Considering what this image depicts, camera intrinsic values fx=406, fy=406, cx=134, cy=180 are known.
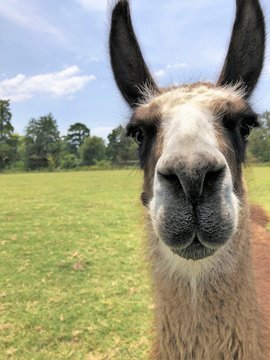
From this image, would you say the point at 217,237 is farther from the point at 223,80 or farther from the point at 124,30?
the point at 124,30

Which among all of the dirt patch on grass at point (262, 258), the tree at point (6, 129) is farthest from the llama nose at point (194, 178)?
the tree at point (6, 129)

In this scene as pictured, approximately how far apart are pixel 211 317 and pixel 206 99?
1565 mm

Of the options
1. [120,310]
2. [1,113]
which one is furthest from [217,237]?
[1,113]

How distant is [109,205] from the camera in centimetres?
1931

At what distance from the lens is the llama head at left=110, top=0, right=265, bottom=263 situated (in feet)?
7.57

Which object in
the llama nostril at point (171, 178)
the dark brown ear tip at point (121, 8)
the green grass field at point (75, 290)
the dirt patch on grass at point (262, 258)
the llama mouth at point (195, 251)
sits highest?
the dark brown ear tip at point (121, 8)

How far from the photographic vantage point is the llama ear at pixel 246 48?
3.36 metres

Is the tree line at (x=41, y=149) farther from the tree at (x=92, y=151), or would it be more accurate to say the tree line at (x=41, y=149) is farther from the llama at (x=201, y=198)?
the llama at (x=201, y=198)

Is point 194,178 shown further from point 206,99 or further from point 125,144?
point 125,144

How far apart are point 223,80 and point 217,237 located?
5.45ft

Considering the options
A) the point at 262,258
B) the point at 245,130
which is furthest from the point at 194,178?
the point at 262,258

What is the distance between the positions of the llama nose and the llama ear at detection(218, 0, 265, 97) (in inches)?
59.2

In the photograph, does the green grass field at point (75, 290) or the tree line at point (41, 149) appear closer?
the green grass field at point (75, 290)

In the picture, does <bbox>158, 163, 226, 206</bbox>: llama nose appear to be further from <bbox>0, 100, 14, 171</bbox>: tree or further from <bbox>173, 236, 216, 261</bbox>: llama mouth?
<bbox>0, 100, 14, 171</bbox>: tree
